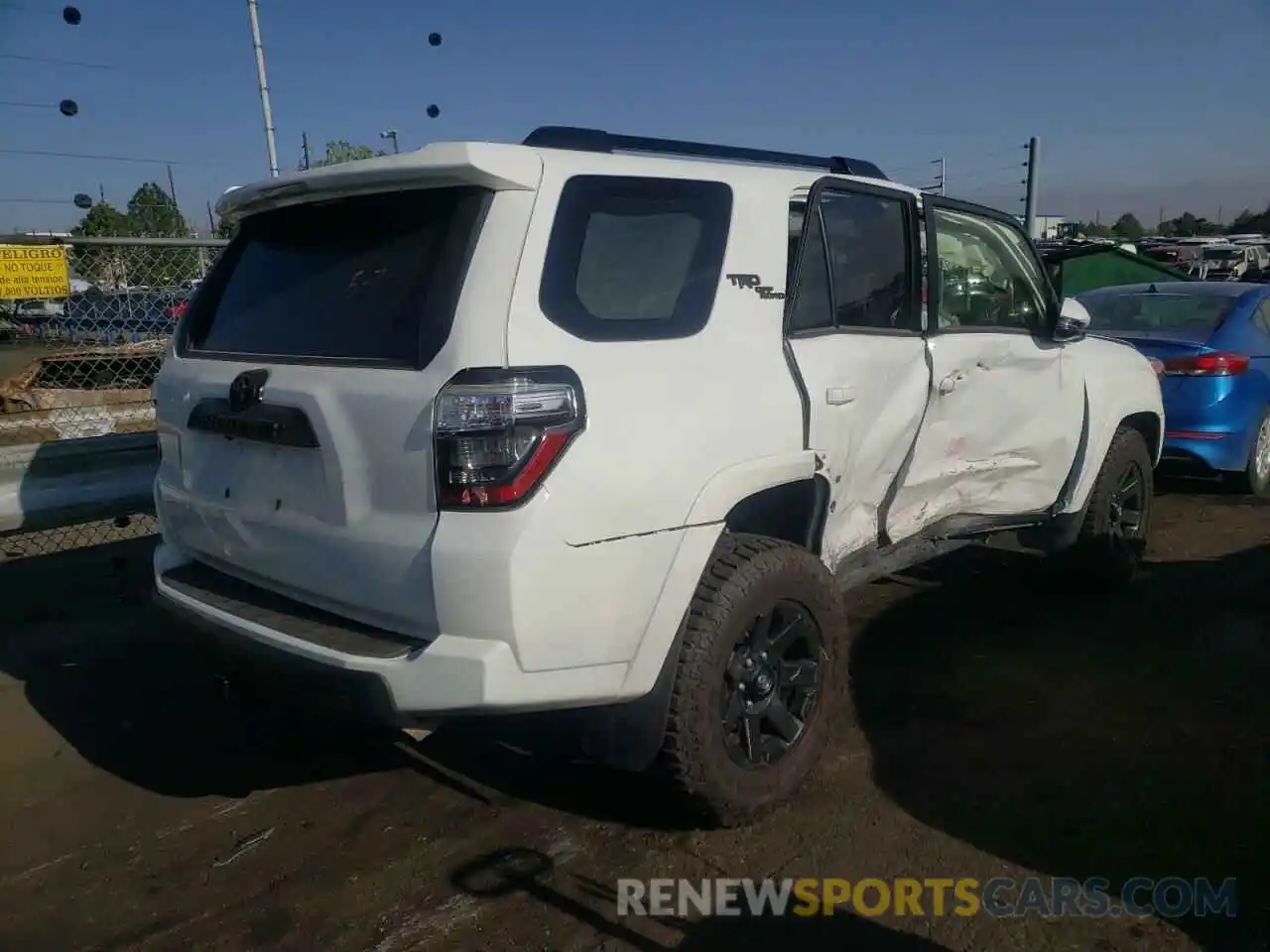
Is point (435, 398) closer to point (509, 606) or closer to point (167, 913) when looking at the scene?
point (509, 606)

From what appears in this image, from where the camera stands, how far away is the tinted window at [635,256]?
2.58 metres

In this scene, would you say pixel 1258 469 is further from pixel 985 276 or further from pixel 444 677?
pixel 444 677

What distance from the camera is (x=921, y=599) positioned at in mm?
5191

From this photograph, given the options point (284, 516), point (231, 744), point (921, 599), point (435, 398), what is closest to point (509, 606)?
point (435, 398)

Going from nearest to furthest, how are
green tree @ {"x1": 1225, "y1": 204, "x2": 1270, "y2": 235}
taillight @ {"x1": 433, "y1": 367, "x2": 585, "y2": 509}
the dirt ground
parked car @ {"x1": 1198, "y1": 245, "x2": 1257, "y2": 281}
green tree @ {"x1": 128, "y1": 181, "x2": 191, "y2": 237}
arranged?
taillight @ {"x1": 433, "y1": 367, "x2": 585, "y2": 509}
the dirt ground
green tree @ {"x1": 128, "y1": 181, "x2": 191, "y2": 237}
parked car @ {"x1": 1198, "y1": 245, "x2": 1257, "y2": 281}
green tree @ {"x1": 1225, "y1": 204, "x2": 1270, "y2": 235}

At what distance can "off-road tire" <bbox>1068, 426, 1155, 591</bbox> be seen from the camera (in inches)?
191

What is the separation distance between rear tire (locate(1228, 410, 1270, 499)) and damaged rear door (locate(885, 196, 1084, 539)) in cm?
336

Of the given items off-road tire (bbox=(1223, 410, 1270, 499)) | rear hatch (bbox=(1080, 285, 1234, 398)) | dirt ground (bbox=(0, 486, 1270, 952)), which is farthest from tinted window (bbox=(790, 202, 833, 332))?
off-road tire (bbox=(1223, 410, 1270, 499))

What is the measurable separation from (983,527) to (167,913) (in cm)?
330

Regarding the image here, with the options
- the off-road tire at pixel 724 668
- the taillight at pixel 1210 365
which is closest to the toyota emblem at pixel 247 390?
the off-road tire at pixel 724 668

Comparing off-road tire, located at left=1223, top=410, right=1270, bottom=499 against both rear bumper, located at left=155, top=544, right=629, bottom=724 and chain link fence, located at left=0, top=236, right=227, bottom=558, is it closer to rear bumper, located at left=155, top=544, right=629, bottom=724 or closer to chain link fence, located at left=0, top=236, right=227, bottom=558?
rear bumper, located at left=155, top=544, right=629, bottom=724

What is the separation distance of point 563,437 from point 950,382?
1984mm

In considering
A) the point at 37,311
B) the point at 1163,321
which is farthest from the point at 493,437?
the point at 37,311

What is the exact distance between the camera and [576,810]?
3.16 meters
